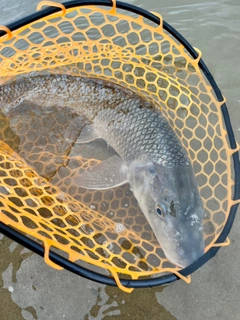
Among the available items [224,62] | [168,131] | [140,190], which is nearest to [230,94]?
[224,62]

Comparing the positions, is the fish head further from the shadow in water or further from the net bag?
the shadow in water

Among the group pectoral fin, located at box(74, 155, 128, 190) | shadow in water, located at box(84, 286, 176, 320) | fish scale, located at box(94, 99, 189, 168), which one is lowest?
shadow in water, located at box(84, 286, 176, 320)

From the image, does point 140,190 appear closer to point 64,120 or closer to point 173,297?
point 173,297

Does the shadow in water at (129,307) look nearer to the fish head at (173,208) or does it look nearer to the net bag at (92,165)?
the net bag at (92,165)

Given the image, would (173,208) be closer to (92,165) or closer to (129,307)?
(129,307)

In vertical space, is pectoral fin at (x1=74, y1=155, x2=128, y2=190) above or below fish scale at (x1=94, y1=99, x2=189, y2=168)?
below

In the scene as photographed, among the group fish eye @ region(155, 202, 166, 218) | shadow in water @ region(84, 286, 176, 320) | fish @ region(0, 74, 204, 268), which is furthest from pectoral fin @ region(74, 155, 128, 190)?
shadow in water @ region(84, 286, 176, 320)

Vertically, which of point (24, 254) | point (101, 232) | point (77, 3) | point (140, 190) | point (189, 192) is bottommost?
point (24, 254)

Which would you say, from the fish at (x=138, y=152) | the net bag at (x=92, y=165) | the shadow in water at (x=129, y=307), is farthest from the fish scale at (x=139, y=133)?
the shadow in water at (x=129, y=307)

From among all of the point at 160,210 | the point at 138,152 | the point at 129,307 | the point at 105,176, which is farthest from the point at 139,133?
the point at 129,307
